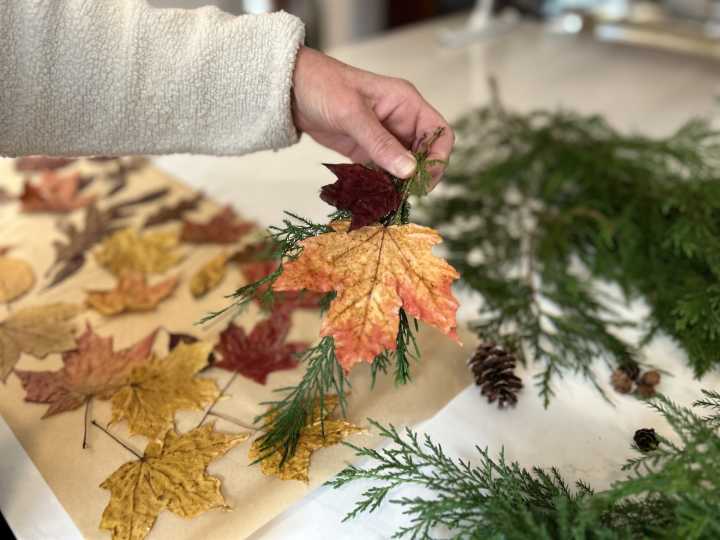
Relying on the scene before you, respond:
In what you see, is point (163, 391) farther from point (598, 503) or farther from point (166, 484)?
point (598, 503)

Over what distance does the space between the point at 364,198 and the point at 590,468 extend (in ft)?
1.07

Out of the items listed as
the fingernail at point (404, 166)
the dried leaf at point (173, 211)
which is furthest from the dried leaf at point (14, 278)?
the fingernail at point (404, 166)

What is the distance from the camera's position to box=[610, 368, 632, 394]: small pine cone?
62 centimetres

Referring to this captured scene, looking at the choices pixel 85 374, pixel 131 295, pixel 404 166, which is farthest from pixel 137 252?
pixel 404 166

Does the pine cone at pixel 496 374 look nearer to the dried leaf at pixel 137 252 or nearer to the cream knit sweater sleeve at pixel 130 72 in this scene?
the cream knit sweater sleeve at pixel 130 72

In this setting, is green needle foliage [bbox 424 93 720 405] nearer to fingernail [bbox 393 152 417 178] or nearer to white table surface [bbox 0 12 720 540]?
white table surface [bbox 0 12 720 540]

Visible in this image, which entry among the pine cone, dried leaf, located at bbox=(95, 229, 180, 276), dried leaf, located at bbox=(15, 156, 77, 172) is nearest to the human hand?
the pine cone

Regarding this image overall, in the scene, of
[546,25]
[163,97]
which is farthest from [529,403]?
[546,25]

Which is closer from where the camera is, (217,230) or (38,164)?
Result: (217,230)

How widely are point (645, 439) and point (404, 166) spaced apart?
1.08 feet

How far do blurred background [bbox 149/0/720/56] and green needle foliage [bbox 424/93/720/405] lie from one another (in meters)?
0.39

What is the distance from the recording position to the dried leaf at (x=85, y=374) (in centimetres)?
60

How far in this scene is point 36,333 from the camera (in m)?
0.68

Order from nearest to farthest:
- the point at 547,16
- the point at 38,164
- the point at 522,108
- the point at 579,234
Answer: the point at 579,234 → the point at 38,164 → the point at 522,108 → the point at 547,16
